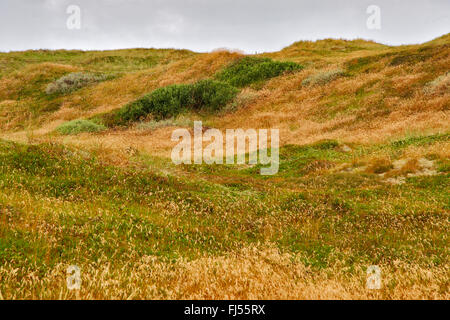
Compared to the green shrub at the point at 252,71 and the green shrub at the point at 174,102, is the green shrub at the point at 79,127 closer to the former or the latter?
the green shrub at the point at 174,102

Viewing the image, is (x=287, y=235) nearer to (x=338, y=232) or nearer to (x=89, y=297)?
(x=338, y=232)

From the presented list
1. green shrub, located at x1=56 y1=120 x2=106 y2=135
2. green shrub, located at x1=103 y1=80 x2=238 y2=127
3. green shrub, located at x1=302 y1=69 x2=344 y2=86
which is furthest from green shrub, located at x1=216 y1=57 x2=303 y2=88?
green shrub, located at x1=56 y1=120 x2=106 y2=135

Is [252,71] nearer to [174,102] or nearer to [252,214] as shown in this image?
[174,102]

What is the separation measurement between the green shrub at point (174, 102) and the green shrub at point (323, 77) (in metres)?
8.12

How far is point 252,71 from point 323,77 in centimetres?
991

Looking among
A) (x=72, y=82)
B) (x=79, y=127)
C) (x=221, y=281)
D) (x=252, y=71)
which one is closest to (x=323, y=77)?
(x=252, y=71)

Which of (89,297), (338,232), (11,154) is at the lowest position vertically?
(338,232)

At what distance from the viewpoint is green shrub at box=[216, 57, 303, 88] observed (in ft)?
140

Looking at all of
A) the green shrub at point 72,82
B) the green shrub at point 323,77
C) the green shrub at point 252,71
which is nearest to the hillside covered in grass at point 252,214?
the green shrub at point 323,77

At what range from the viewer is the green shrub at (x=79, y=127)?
31.5 m

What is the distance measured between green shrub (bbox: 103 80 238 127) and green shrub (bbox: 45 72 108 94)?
18371 millimetres
